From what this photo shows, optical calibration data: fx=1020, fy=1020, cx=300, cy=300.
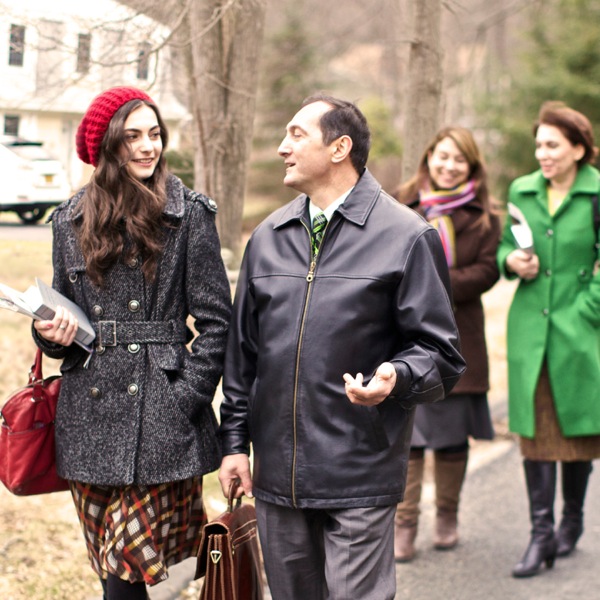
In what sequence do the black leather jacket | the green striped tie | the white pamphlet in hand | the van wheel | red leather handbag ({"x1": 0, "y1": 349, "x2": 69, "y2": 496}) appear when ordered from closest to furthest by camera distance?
the black leather jacket, the green striped tie, red leather handbag ({"x1": 0, "y1": 349, "x2": 69, "y2": 496}), the white pamphlet in hand, the van wheel

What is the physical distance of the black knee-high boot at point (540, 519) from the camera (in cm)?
502

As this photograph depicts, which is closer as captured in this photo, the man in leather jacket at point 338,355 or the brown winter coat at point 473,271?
the man in leather jacket at point 338,355

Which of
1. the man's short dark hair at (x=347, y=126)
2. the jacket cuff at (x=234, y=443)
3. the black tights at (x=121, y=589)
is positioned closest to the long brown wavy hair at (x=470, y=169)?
the man's short dark hair at (x=347, y=126)

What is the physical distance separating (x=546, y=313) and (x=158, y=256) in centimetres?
235

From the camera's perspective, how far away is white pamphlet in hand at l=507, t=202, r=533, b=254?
493 cm

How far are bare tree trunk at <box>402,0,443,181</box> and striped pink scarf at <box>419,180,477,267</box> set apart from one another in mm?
1138

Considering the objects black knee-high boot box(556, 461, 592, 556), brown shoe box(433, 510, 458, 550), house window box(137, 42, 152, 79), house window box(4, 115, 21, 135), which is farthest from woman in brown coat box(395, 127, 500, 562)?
house window box(4, 115, 21, 135)

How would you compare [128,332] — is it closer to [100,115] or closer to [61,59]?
[100,115]

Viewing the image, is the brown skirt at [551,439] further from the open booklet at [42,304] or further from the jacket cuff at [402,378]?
the open booklet at [42,304]

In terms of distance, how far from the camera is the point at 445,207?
17.0 ft

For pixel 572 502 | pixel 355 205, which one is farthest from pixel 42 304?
pixel 572 502

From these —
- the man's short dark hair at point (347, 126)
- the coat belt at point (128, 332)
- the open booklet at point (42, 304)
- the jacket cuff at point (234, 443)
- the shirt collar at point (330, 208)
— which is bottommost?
the jacket cuff at point (234, 443)

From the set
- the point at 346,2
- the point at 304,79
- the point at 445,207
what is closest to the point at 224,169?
the point at 445,207

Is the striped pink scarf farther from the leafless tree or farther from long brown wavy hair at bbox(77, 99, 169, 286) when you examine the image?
long brown wavy hair at bbox(77, 99, 169, 286)
